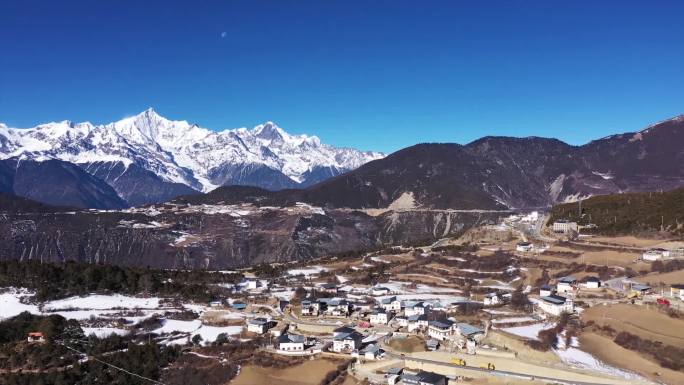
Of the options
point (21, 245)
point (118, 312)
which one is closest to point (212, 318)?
point (118, 312)

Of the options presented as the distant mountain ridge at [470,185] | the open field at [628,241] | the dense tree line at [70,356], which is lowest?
the dense tree line at [70,356]

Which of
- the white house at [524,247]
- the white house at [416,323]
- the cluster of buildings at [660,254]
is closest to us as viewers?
the white house at [416,323]


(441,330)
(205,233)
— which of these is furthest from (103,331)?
(205,233)

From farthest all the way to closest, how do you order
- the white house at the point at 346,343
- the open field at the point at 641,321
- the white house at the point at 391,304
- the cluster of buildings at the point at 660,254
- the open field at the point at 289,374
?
the cluster of buildings at the point at 660,254 < the white house at the point at 391,304 < the white house at the point at 346,343 < the open field at the point at 641,321 < the open field at the point at 289,374

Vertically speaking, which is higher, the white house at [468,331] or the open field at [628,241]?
the open field at [628,241]

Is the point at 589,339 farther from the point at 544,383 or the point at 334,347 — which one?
the point at 334,347

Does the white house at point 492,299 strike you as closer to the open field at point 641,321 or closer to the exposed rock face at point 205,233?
the open field at point 641,321

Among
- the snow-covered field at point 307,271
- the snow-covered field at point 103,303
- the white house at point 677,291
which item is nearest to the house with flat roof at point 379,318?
the snow-covered field at point 103,303
